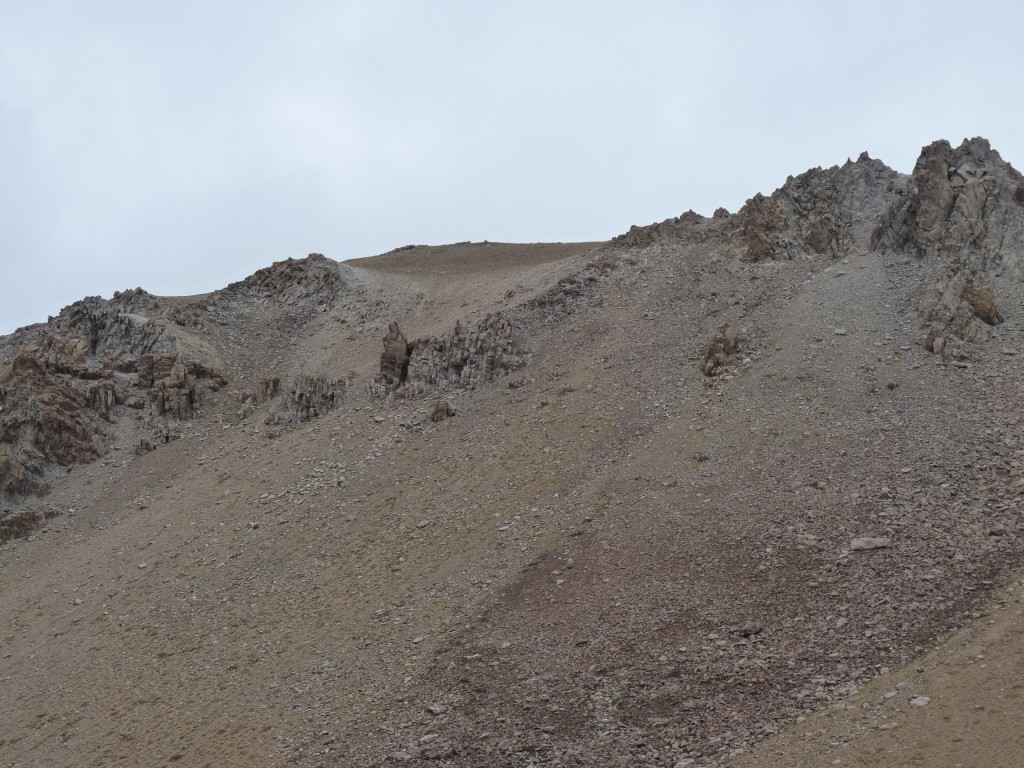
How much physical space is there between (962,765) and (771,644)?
14.3ft

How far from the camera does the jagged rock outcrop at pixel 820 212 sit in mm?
34875

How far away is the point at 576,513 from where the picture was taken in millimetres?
22469

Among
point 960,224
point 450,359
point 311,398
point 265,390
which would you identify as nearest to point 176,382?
point 265,390

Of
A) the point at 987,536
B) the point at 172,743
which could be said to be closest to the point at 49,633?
the point at 172,743

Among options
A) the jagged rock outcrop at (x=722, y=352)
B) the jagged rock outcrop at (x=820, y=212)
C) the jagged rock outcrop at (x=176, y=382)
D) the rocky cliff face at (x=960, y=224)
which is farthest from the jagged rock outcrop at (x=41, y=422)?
the rocky cliff face at (x=960, y=224)

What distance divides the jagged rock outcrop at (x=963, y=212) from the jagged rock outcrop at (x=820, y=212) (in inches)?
85.7

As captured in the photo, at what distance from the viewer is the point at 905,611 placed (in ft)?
51.5

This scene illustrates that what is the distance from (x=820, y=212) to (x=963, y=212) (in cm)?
667

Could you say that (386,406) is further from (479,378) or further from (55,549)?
(55,549)

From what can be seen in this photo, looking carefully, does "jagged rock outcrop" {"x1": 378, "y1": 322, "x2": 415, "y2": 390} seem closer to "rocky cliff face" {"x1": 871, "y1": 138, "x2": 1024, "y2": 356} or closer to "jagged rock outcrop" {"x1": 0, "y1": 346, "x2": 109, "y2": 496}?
"jagged rock outcrop" {"x1": 0, "y1": 346, "x2": 109, "y2": 496}

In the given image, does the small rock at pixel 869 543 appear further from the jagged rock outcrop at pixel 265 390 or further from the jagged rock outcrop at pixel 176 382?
the jagged rock outcrop at pixel 176 382

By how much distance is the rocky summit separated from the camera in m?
15.5

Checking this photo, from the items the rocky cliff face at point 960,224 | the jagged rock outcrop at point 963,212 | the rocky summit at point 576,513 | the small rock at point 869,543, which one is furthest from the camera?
the jagged rock outcrop at point 963,212

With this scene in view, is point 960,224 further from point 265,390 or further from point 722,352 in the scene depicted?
point 265,390
